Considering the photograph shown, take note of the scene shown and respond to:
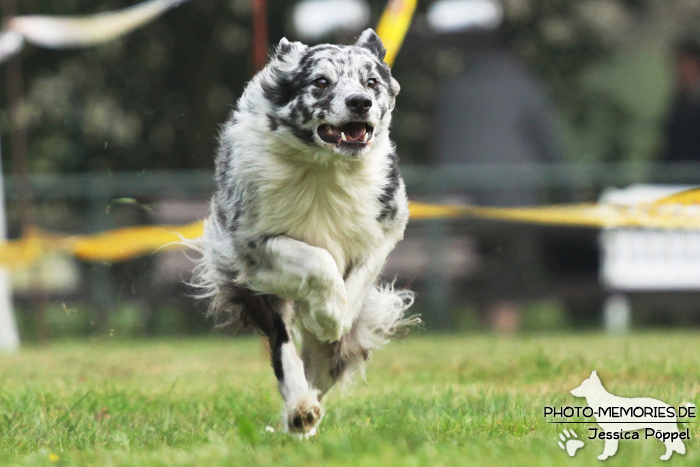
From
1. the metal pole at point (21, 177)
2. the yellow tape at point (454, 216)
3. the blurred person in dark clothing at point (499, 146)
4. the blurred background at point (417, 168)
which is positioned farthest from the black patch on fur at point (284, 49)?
the blurred person in dark clothing at point (499, 146)

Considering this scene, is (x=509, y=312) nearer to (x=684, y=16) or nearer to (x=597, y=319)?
(x=597, y=319)

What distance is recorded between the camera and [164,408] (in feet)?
14.9

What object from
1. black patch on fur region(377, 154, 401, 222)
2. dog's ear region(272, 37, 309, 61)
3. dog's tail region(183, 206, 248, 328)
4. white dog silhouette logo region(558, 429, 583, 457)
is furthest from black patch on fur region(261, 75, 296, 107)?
white dog silhouette logo region(558, 429, 583, 457)

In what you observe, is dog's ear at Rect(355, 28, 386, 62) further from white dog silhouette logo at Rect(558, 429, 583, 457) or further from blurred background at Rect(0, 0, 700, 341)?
blurred background at Rect(0, 0, 700, 341)

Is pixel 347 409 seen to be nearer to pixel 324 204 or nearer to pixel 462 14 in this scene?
pixel 324 204

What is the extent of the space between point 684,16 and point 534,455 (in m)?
13.5

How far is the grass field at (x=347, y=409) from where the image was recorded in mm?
3061

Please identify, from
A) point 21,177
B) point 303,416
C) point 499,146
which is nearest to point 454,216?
point 499,146

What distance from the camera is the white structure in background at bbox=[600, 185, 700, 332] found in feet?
34.4

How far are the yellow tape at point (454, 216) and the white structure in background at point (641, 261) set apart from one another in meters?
0.98

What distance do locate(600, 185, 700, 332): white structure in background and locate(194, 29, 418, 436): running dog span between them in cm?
653

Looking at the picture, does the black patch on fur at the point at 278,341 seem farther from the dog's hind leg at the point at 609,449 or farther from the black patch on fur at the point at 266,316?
the dog's hind leg at the point at 609,449

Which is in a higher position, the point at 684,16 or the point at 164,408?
the point at 684,16

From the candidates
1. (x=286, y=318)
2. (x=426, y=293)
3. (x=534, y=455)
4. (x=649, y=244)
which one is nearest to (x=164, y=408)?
(x=286, y=318)
